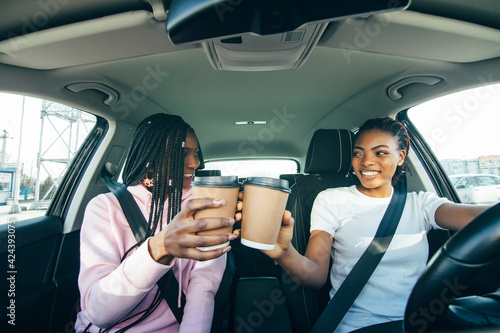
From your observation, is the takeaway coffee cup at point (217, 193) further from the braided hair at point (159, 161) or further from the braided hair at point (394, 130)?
the braided hair at point (394, 130)

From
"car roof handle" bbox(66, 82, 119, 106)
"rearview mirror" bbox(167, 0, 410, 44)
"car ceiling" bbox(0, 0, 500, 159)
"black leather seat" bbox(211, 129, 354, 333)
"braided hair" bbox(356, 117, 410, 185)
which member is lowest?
"black leather seat" bbox(211, 129, 354, 333)

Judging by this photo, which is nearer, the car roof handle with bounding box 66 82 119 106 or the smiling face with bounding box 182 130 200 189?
the smiling face with bounding box 182 130 200 189

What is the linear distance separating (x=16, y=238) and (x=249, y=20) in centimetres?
178

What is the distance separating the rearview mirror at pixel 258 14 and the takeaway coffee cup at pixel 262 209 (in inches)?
19.4

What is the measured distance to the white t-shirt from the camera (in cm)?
126

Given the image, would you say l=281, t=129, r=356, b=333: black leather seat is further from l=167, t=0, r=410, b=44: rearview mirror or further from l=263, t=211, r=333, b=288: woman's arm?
l=167, t=0, r=410, b=44: rearview mirror

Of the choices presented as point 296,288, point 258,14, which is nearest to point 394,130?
point 296,288

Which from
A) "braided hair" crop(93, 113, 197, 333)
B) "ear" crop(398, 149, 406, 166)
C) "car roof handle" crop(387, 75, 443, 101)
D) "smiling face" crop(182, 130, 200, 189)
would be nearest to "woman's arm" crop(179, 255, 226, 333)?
"braided hair" crop(93, 113, 197, 333)

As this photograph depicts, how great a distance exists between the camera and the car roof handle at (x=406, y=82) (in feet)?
5.58

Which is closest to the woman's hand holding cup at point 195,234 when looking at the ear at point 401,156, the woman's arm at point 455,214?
the woman's arm at point 455,214

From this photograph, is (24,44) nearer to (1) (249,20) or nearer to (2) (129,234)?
(2) (129,234)

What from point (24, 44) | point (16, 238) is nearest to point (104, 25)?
point (24, 44)

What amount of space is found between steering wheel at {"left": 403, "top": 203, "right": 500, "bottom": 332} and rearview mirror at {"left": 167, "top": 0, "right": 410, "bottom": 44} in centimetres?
65

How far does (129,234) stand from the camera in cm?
111
